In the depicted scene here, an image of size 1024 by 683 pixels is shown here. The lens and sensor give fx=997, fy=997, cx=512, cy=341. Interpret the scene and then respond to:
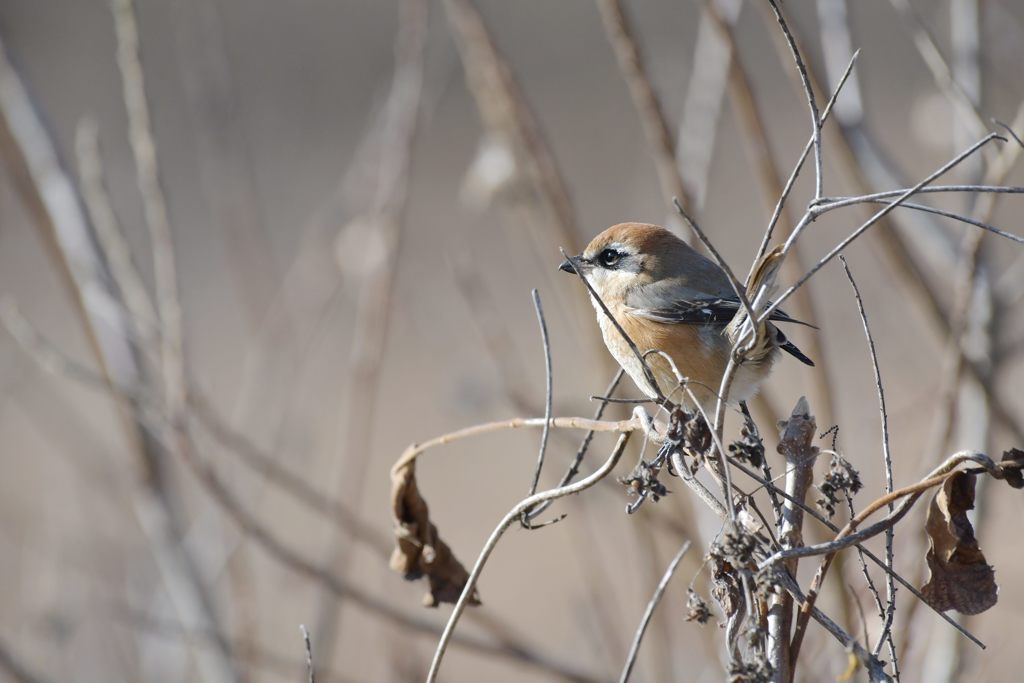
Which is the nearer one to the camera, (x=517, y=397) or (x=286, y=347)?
(x=517, y=397)

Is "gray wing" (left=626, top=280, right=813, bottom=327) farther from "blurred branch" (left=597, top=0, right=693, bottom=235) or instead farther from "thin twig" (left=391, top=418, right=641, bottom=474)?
"thin twig" (left=391, top=418, right=641, bottom=474)

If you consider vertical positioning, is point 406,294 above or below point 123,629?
above

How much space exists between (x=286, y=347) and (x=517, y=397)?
1.82 meters

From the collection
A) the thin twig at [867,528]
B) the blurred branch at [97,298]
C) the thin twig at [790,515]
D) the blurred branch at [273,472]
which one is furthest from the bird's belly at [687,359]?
the blurred branch at [97,298]

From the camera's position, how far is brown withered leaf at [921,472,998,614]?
1.11 meters

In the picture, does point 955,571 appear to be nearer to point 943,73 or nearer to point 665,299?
point 943,73

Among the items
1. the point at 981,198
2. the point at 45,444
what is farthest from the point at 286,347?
the point at 45,444

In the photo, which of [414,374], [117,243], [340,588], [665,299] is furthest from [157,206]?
[414,374]

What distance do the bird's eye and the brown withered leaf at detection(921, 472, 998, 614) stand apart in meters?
1.46

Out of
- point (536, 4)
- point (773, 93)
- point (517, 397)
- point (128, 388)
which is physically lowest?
point (128, 388)

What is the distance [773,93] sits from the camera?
998cm

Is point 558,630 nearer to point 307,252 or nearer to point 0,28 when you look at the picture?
point 307,252

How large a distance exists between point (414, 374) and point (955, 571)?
7248 mm

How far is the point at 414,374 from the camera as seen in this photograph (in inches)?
325
